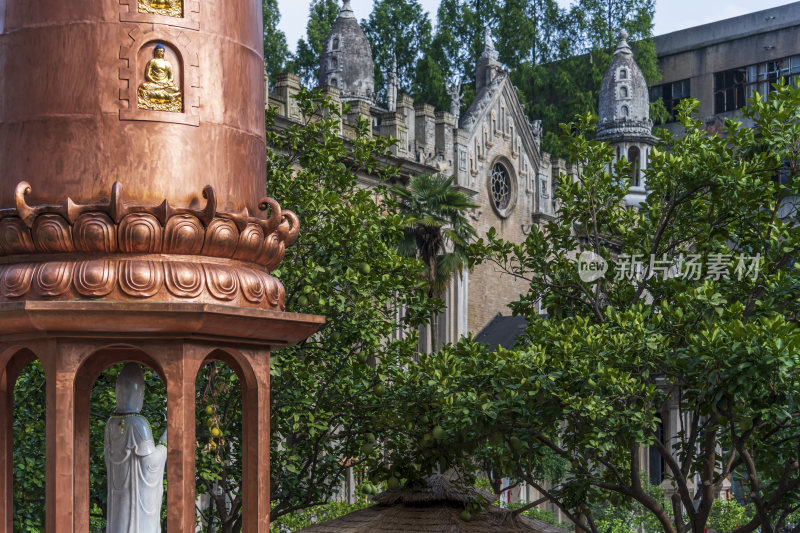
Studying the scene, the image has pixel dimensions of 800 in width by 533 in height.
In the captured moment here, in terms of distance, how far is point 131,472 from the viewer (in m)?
9.92

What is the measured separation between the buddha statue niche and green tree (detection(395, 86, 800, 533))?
6.92m

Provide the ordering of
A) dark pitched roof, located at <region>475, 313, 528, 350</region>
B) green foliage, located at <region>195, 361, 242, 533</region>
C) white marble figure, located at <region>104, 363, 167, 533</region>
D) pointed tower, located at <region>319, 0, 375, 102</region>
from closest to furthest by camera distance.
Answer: white marble figure, located at <region>104, 363, 167, 533</region>
green foliage, located at <region>195, 361, 242, 533</region>
pointed tower, located at <region>319, 0, 375, 102</region>
dark pitched roof, located at <region>475, 313, 528, 350</region>

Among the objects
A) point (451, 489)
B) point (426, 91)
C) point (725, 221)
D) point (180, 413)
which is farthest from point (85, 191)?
point (426, 91)

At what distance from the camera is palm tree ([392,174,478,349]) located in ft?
126

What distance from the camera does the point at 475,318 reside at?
5003cm

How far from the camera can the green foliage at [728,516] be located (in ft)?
134

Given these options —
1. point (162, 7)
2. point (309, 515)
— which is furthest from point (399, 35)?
point (162, 7)

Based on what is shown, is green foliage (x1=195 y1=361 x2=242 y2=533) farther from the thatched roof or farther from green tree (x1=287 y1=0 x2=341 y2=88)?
green tree (x1=287 y1=0 x2=341 y2=88)

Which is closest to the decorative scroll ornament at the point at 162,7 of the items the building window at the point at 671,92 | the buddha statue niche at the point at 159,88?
the buddha statue niche at the point at 159,88

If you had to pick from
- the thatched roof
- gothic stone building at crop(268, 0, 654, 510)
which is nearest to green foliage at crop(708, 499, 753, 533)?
gothic stone building at crop(268, 0, 654, 510)

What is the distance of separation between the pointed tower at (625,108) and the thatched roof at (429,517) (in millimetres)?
44542

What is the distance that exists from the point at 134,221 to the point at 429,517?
8.46 meters

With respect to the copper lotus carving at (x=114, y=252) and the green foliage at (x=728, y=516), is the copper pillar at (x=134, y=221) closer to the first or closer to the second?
the copper lotus carving at (x=114, y=252)

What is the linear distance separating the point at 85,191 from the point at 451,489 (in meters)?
8.82
